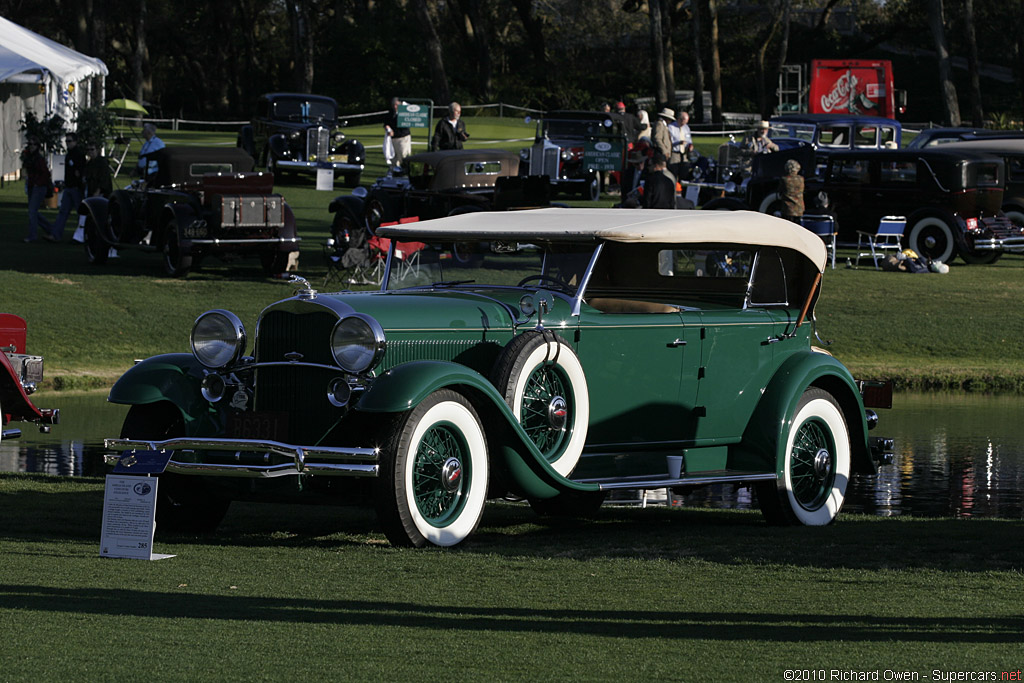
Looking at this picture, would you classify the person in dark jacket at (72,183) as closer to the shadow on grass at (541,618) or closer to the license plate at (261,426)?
the license plate at (261,426)

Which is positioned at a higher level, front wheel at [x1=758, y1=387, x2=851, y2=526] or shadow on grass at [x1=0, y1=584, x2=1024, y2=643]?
front wheel at [x1=758, y1=387, x2=851, y2=526]

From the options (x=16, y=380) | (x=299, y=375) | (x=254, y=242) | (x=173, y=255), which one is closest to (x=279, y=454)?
(x=299, y=375)

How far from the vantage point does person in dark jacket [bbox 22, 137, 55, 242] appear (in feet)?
81.5

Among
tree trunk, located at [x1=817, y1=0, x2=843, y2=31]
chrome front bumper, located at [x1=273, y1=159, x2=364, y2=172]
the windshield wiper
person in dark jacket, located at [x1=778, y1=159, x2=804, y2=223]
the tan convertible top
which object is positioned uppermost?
→ tree trunk, located at [x1=817, y1=0, x2=843, y2=31]

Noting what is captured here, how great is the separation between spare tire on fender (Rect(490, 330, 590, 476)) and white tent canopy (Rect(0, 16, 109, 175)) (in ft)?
73.3

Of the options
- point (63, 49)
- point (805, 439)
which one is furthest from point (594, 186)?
point (805, 439)

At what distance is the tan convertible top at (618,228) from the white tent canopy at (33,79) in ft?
69.1

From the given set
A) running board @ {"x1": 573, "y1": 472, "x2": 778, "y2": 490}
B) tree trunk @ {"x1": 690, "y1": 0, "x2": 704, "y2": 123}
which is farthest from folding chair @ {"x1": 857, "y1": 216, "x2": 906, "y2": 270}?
tree trunk @ {"x1": 690, "y1": 0, "x2": 704, "y2": 123}

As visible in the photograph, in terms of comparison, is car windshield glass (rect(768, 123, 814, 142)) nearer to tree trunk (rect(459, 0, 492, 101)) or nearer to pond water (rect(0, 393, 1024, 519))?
pond water (rect(0, 393, 1024, 519))

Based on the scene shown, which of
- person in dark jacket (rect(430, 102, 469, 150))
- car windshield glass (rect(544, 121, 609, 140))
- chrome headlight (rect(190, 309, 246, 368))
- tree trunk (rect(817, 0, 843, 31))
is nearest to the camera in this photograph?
chrome headlight (rect(190, 309, 246, 368))

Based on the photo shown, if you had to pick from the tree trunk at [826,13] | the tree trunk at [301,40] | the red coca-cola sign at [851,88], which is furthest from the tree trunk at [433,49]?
the tree trunk at [826,13]

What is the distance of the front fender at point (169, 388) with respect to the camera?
7.86 m

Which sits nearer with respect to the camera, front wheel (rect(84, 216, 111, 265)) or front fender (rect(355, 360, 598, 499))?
front fender (rect(355, 360, 598, 499))

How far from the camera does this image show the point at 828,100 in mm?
47969
